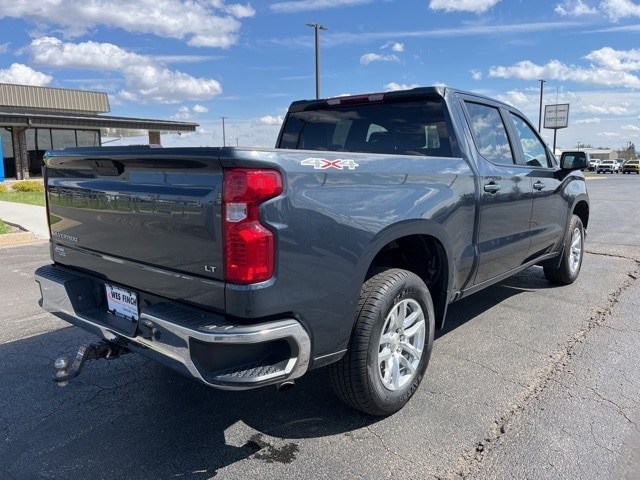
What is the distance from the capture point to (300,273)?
8.24 feet

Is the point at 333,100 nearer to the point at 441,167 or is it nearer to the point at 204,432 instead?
the point at 441,167

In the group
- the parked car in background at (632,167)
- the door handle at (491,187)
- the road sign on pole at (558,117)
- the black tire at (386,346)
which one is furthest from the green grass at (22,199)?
the parked car in background at (632,167)

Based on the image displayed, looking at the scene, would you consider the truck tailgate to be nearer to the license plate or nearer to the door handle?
the license plate

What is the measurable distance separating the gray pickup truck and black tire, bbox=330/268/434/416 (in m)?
0.01

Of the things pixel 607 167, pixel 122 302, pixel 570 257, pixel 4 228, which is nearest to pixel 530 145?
pixel 570 257

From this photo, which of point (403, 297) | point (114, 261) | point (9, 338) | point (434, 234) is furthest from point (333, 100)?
point (9, 338)

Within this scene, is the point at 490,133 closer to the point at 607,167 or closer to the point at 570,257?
the point at 570,257

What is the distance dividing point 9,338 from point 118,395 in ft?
5.52

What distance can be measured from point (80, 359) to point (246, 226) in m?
1.35

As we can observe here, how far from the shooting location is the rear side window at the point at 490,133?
13.6 feet

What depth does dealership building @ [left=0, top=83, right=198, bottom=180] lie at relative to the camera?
1064 inches

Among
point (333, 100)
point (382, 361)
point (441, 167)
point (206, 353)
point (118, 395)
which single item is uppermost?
point (333, 100)

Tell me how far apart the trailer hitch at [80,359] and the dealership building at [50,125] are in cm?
2139

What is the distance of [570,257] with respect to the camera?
605 centimetres
